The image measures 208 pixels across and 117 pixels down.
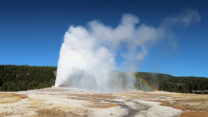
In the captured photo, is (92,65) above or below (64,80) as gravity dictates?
above

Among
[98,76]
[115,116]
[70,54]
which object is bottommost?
[115,116]

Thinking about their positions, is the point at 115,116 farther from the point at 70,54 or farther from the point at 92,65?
the point at 92,65

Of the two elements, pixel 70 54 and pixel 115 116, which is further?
pixel 70 54

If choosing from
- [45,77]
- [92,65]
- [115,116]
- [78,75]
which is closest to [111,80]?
[92,65]

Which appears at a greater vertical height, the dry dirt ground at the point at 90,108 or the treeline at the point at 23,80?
the treeline at the point at 23,80

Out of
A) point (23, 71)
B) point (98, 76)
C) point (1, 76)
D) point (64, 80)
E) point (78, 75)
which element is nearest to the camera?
point (64, 80)

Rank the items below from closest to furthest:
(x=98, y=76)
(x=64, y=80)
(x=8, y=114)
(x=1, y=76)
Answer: (x=8, y=114), (x=64, y=80), (x=98, y=76), (x=1, y=76)

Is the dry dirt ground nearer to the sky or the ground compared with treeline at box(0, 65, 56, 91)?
nearer to the ground

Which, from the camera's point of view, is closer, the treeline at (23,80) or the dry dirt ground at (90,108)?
the dry dirt ground at (90,108)

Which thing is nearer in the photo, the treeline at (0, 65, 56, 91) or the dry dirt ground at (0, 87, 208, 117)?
the dry dirt ground at (0, 87, 208, 117)

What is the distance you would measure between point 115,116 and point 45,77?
146 meters

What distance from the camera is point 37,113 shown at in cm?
2194

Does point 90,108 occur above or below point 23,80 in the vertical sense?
below

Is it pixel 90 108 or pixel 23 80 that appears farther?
pixel 23 80
